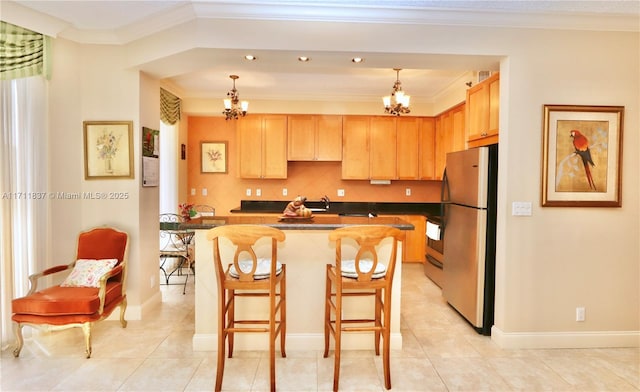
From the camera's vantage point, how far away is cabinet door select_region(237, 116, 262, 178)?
545cm

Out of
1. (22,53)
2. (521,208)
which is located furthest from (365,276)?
(22,53)

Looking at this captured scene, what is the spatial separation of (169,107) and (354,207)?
132 inches

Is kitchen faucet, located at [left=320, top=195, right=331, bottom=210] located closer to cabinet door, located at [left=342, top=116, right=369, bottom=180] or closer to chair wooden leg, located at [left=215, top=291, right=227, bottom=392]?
cabinet door, located at [left=342, top=116, right=369, bottom=180]

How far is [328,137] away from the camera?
548cm

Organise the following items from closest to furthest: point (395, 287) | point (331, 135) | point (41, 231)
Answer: point (395, 287) → point (41, 231) → point (331, 135)

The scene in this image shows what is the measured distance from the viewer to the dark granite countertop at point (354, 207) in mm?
5762

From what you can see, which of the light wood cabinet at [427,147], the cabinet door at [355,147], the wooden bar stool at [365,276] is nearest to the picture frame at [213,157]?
the cabinet door at [355,147]

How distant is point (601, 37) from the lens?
9.09 feet

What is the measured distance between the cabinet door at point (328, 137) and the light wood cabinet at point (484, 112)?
2.28 metres

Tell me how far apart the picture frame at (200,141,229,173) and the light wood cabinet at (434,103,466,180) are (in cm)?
365

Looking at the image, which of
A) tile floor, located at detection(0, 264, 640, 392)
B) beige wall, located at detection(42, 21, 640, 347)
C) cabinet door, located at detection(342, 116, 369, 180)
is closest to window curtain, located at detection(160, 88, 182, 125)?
beige wall, located at detection(42, 21, 640, 347)

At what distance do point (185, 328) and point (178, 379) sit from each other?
0.85 m

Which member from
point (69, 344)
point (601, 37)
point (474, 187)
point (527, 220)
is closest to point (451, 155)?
point (474, 187)

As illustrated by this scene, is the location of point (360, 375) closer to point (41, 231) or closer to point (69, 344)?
point (69, 344)
